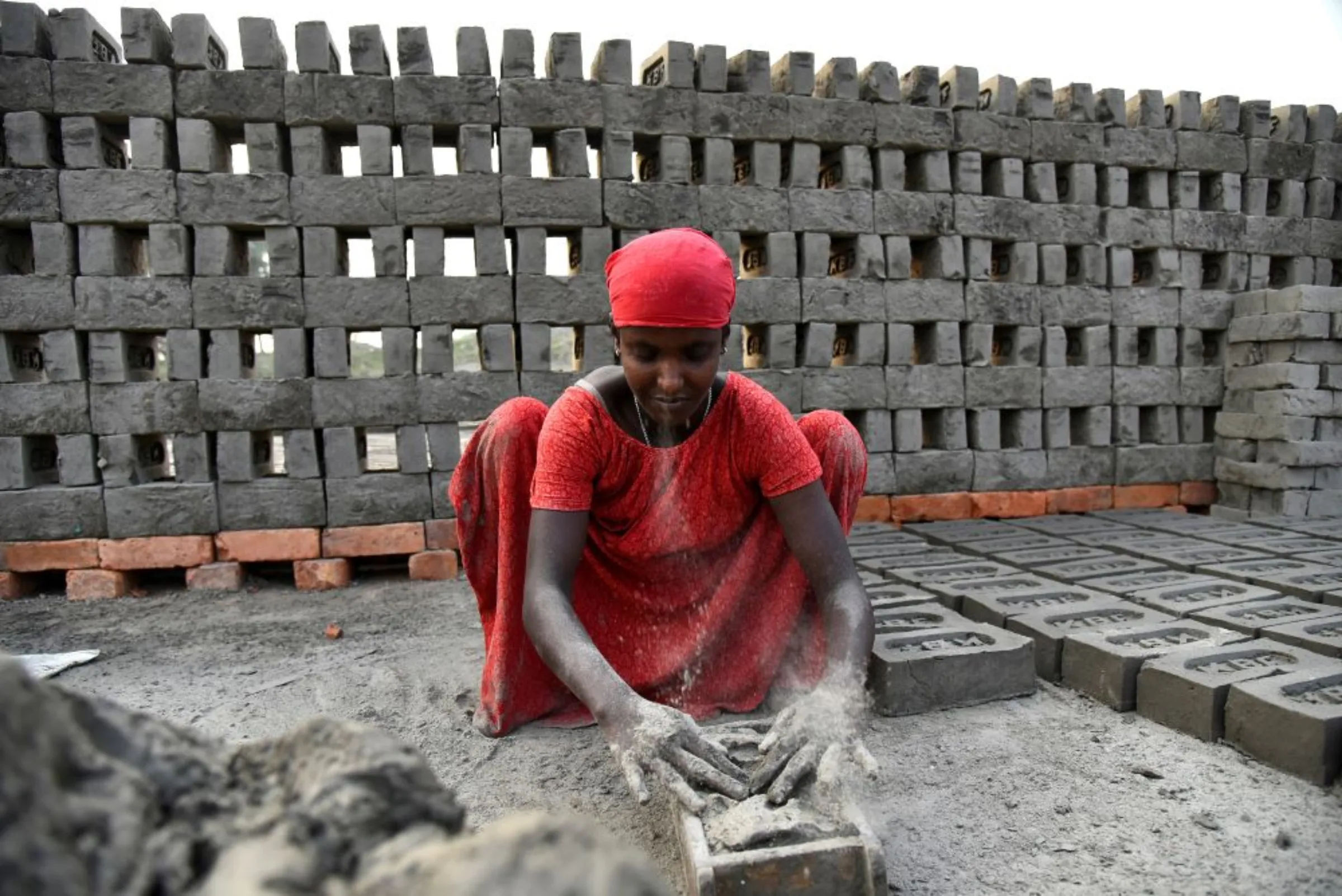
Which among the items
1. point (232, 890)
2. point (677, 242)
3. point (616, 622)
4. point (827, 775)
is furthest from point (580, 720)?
point (232, 890)

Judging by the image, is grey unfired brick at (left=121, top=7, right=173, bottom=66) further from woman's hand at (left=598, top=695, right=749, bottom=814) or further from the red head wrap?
woman's hand at (left=598, top=695, right=749, bottom=814)

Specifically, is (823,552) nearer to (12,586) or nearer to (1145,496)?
(12,586)

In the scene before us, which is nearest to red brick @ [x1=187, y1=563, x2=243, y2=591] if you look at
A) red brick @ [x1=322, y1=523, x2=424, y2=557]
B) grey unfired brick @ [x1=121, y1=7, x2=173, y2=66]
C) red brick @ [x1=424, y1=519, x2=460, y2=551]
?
red brick @ [x1=322, y1=523, x2=424, y2=557]

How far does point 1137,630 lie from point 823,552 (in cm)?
136

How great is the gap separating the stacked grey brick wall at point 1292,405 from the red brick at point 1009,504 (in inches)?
53.3

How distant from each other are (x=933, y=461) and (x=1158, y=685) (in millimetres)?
2826

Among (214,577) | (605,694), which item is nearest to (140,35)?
(214,577)

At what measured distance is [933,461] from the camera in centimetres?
527

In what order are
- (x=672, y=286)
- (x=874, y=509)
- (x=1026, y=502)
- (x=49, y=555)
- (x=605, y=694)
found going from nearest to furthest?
(x=605, y=694), (x=672, y=286), (x=49, y=555), (x=874, y=509), (x=1026, y=502)

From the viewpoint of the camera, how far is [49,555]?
419 cm

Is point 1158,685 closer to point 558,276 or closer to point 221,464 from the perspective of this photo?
point 558,276

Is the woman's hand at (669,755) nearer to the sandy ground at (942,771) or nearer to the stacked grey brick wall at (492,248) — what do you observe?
the sandy ground at (942,771)

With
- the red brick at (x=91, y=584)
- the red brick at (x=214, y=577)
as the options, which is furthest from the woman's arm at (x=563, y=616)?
the red brick at (x=91, y=584)

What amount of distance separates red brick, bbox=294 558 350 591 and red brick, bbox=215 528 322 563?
0.13ft
